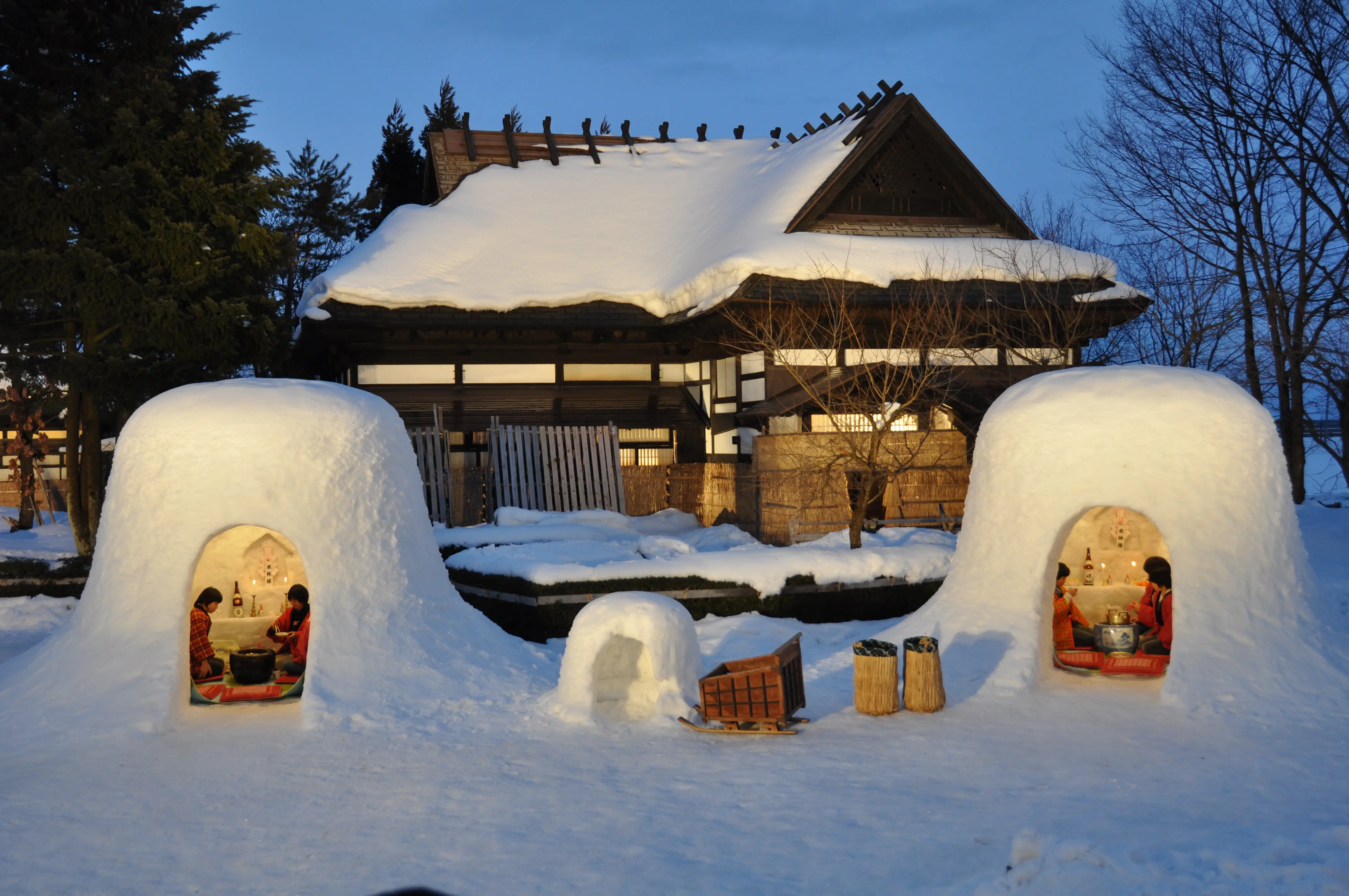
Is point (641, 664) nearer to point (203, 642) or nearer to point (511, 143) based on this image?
point (203, 642)

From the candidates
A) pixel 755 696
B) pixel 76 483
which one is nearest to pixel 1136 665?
pixel 755 696

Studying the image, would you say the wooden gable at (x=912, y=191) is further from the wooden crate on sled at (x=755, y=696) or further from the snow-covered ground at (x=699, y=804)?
the wooden crate on sled at (x=755, y=696)

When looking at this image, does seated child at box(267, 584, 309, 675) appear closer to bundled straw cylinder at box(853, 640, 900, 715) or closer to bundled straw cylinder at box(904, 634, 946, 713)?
bundled straw cylinder at box(853, 640, 900, 715)

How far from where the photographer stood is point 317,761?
723 cm

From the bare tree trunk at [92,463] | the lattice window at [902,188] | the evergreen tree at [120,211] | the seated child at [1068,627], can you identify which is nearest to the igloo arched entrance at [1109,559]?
the seated child at [1068,627]

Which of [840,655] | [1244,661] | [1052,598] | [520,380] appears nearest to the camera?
[1244,661]

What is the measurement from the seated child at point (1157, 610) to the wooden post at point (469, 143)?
61.3 ft

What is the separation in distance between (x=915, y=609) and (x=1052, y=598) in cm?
344

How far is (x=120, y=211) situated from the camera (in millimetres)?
15750

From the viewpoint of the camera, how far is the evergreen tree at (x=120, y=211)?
1556cm

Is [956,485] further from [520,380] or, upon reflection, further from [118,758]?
[118,758]

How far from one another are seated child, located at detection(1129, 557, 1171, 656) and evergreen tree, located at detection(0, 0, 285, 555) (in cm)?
1279

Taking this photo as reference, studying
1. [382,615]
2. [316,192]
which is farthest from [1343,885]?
[316,192]

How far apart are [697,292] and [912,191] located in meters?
4.71
